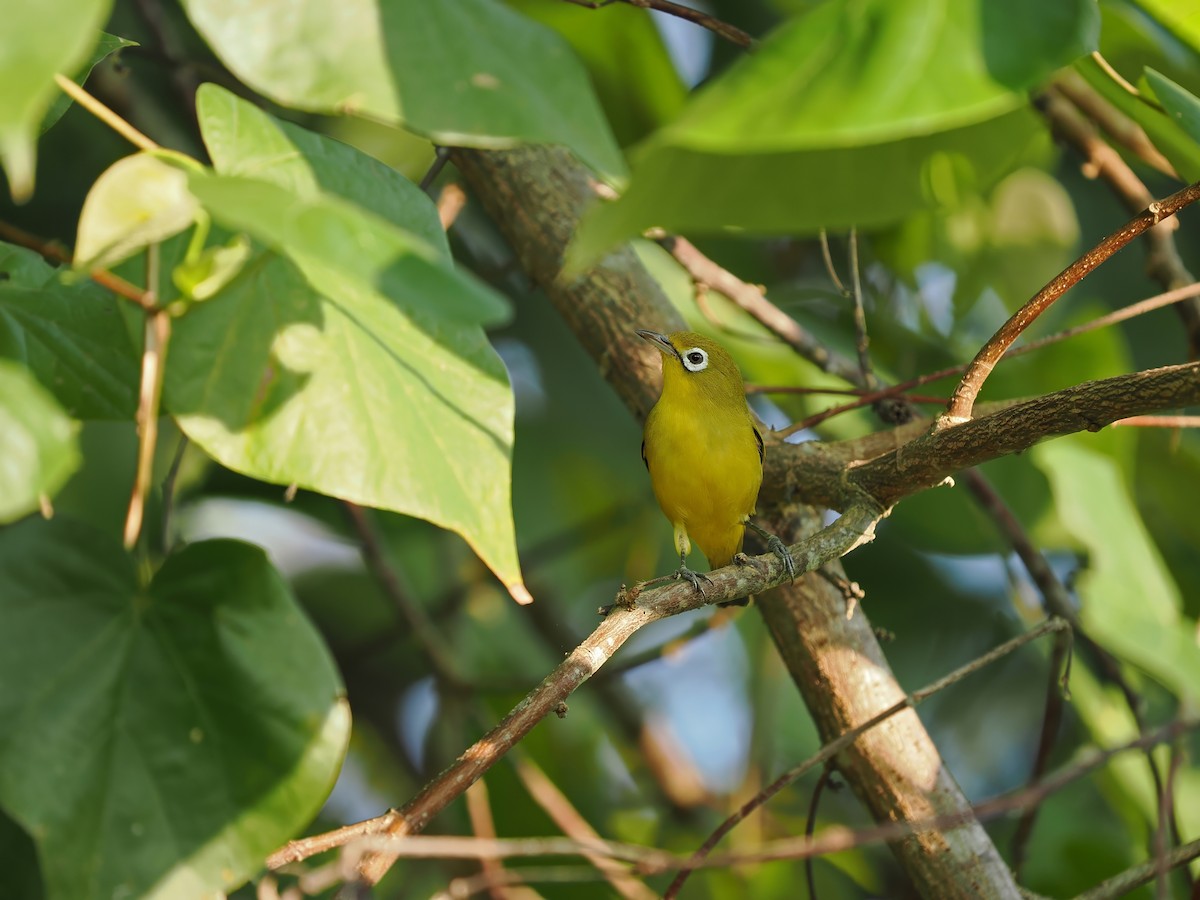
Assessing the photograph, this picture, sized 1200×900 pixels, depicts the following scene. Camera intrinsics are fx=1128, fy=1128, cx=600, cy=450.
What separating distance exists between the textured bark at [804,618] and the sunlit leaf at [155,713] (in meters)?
0.94

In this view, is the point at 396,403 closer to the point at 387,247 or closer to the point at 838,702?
the point at 387,247

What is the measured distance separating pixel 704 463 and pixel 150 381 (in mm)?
1805

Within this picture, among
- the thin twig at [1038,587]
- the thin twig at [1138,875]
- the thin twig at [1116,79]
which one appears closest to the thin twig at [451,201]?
the thin twig at [1038,587]

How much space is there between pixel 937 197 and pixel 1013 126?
175mm

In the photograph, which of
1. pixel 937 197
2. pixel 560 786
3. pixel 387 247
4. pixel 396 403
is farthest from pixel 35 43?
pixel 560 786

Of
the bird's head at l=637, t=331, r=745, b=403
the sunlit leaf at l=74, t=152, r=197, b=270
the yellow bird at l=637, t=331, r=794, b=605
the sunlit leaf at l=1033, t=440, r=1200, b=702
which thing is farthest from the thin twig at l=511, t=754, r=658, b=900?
the sunlit leaf at l=74, t=152, r=197, b=270

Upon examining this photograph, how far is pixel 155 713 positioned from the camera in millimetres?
1557

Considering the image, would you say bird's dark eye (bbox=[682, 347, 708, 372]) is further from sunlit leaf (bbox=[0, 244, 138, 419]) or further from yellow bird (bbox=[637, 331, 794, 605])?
sunlit leaf (bbox=[0, 244, 138, 419])

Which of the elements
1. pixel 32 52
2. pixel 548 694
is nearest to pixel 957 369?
pixel 548 694

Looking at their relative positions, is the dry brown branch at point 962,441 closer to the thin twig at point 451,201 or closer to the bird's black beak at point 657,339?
the bird's black beak at point 657,339

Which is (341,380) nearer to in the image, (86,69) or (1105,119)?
(86,69)

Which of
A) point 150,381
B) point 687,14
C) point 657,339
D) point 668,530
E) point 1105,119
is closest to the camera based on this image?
point 150,381

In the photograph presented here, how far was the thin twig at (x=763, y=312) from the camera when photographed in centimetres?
251

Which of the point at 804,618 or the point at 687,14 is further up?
the point at 687,14
